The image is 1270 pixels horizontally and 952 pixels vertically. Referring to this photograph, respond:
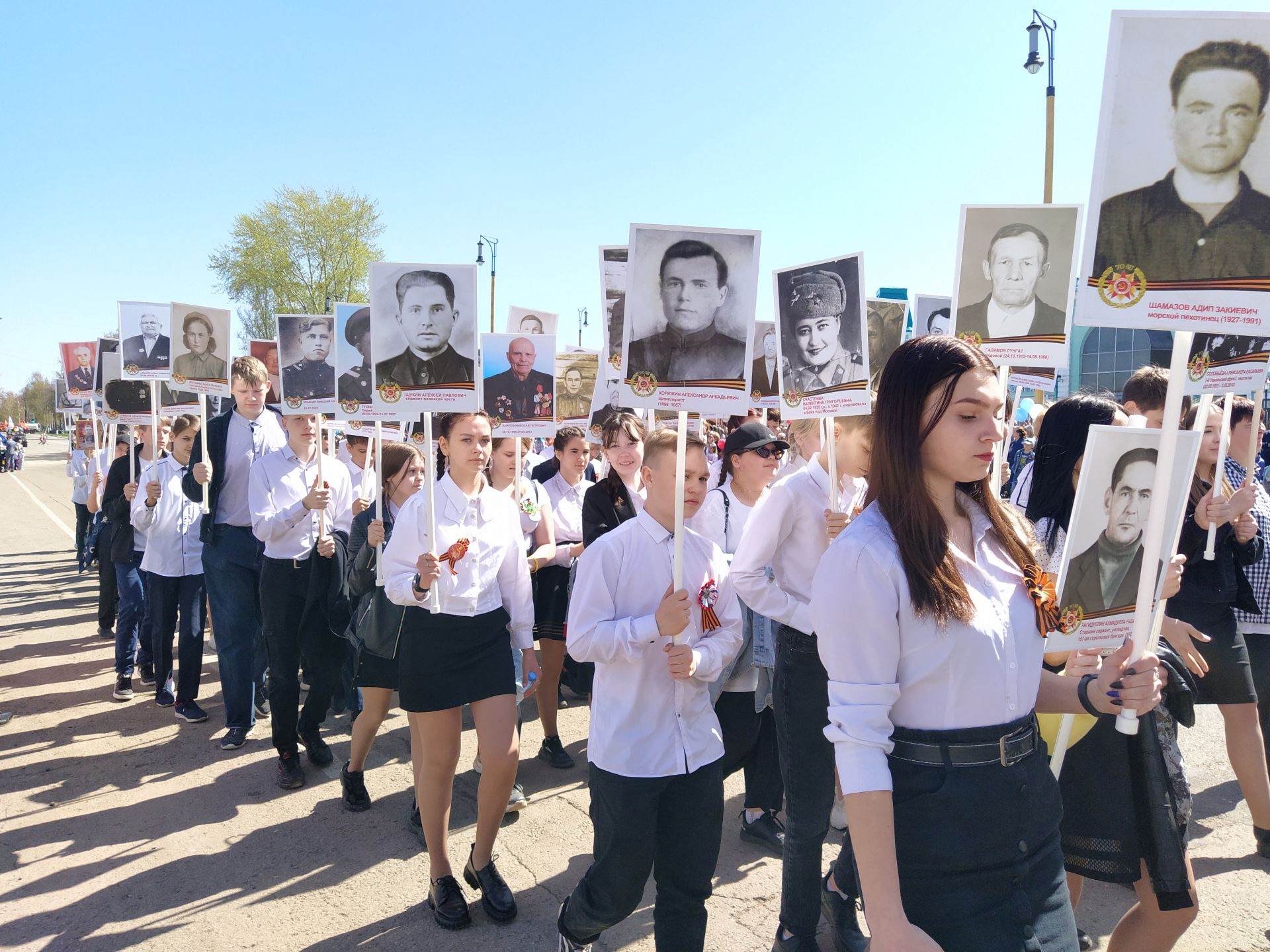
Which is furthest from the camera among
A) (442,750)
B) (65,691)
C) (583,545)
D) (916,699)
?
(65,691)

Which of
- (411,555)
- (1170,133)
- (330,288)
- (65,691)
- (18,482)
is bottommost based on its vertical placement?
(18,482)

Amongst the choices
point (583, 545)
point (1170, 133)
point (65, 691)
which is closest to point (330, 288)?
point (65, 691)

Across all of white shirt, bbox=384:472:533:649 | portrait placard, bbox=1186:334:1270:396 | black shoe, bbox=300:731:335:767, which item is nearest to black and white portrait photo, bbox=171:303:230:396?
black shoe, bbox=300:731:335:767

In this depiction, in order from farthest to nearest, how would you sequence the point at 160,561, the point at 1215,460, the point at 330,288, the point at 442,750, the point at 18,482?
1. the point at 330,288
2. the point at 18,482
3. the point at 160,561
4. the point at 1215,460
5. the point at 442,750

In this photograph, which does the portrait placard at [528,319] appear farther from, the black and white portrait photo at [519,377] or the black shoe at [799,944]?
the black shoe at [799,944]

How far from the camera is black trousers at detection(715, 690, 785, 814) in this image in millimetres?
4176

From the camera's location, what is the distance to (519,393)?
6.63 metres

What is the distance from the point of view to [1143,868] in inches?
102

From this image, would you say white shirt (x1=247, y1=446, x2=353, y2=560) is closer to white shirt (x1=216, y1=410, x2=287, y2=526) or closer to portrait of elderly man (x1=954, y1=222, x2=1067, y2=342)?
white shirt (x1=216, y1=410, x2=287, y2=526)

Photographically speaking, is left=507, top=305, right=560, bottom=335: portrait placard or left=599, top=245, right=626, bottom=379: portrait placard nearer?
left=599, top=245, right=626, bottom=379: portrait placard

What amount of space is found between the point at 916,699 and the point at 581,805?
11.5 ft

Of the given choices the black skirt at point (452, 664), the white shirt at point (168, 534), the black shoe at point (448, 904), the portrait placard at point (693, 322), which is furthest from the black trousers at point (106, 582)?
the portrait placard at point (693, 322)

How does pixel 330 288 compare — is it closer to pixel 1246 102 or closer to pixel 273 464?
pixel 273 464

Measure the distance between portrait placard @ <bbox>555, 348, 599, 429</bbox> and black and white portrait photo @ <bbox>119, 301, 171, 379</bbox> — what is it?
11.3 ft
